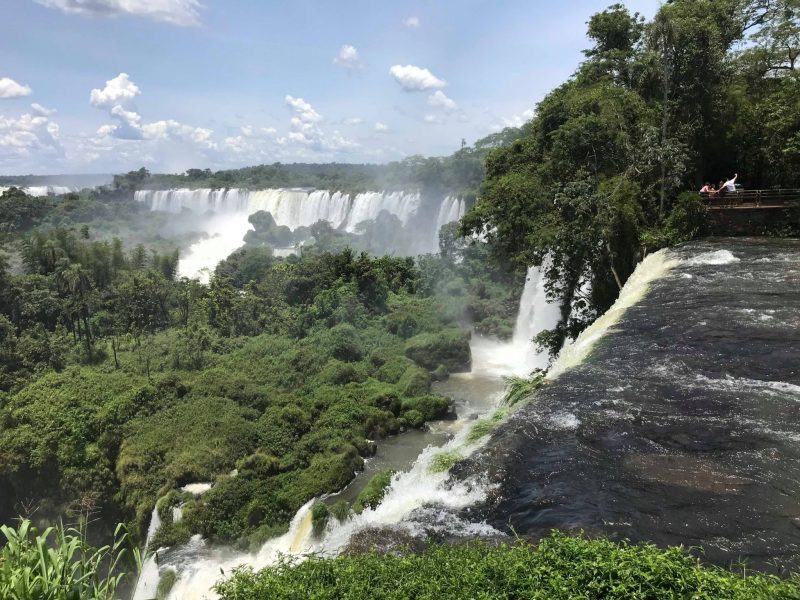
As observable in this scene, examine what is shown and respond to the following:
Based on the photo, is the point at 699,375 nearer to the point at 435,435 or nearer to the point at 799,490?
the point at 799,490

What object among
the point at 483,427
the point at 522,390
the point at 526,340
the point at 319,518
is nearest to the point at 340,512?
the point at 319,518

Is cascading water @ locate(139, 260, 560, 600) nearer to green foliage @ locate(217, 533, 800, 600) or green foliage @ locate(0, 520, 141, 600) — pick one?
green foliage @ locate(217, 533, 800, 600)

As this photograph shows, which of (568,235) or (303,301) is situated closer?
(568,235)

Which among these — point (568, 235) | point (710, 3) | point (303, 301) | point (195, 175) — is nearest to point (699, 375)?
point (568, 235)

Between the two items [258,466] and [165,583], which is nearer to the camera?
[165,583]

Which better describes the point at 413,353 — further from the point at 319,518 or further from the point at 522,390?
the point at 522,390

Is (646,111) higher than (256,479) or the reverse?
higher
